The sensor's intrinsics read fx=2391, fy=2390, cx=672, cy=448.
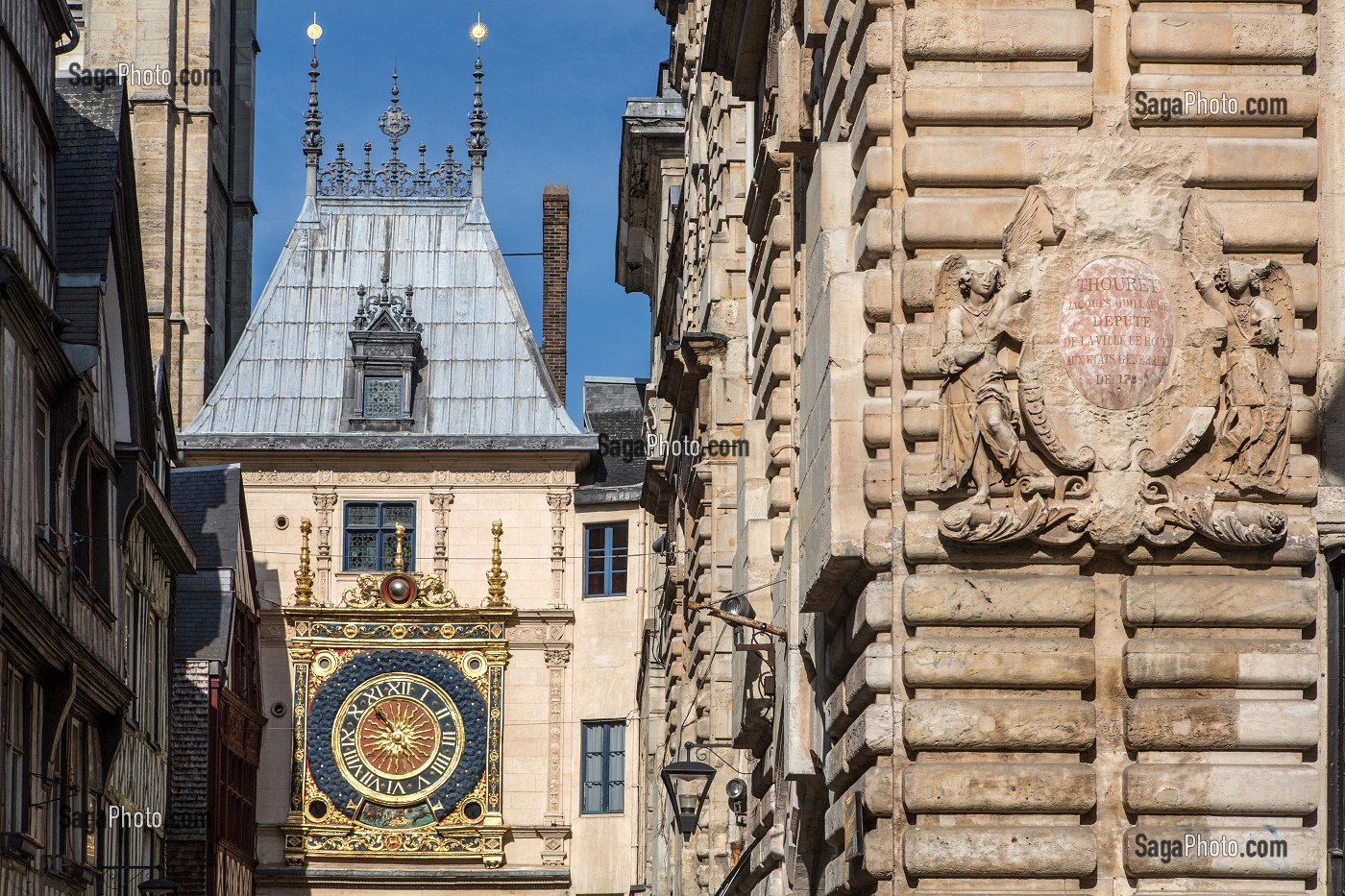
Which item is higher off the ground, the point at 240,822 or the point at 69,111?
the point at 69,111

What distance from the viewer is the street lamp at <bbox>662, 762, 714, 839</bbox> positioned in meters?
20.9

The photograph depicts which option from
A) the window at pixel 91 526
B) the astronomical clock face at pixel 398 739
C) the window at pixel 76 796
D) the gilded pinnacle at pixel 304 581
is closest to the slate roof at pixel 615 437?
the astronomical clock face at pixel 398 739

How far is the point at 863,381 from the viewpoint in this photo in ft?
39.4

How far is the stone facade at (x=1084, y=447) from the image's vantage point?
11.3 meters

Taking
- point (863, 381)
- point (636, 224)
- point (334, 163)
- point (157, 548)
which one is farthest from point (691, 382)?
point (334, 163)

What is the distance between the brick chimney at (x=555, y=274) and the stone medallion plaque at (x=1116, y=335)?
3625 centimetres

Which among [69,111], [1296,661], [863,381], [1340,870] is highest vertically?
[69,111]

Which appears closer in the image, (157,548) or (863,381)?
(863,381)

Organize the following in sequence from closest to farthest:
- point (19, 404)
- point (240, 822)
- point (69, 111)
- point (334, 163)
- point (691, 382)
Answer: point (19, 404) → point (691, 382) → point (69, 111) → point (240, 822) → point (334, 163)

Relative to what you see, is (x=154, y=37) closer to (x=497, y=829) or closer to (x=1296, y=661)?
(x=497, y=829)

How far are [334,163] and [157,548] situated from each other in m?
20.5

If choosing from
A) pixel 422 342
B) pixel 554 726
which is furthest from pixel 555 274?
pixel 554 726

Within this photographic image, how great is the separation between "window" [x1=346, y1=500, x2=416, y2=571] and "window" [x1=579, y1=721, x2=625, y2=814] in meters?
4.70

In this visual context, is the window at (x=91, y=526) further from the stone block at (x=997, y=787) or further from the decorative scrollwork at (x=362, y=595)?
the decorative scrollwork at (x=362, y=595)
